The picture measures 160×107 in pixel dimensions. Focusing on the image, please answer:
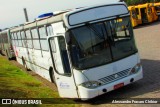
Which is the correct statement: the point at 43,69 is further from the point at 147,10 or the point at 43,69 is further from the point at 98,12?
the point at 147,10

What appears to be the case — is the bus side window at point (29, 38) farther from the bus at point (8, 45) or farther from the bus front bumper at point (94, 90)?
the bus at point (8, 45)

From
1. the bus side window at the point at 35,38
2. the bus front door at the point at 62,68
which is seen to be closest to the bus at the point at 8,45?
the bus side window at the point at 35,38

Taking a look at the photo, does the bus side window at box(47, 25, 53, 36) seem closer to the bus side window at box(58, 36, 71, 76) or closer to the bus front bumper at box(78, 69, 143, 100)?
the bus side window at box(58, 36, 71, 76)

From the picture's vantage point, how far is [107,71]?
32.8ft

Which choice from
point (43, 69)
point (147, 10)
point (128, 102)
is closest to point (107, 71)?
point (128, 102)

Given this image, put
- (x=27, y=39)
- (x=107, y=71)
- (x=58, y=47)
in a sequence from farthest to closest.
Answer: (x=27, y=39)
(x=58, y=47)
(x=107, y=71)

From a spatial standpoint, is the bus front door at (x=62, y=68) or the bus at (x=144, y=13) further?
the bus at (x=144, y=13)

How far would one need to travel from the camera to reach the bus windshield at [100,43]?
9.75 meters

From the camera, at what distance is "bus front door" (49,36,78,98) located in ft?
33.7

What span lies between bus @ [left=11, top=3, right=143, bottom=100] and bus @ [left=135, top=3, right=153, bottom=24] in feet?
94.1

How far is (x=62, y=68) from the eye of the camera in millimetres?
10719

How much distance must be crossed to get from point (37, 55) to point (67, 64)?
5590 mm

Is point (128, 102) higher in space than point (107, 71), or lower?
lower

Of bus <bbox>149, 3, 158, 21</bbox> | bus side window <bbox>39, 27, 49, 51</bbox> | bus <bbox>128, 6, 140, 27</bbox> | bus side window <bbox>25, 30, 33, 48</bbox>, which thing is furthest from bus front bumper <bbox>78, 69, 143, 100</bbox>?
bus <bbox>149, 3, 158, 21</bbox>
